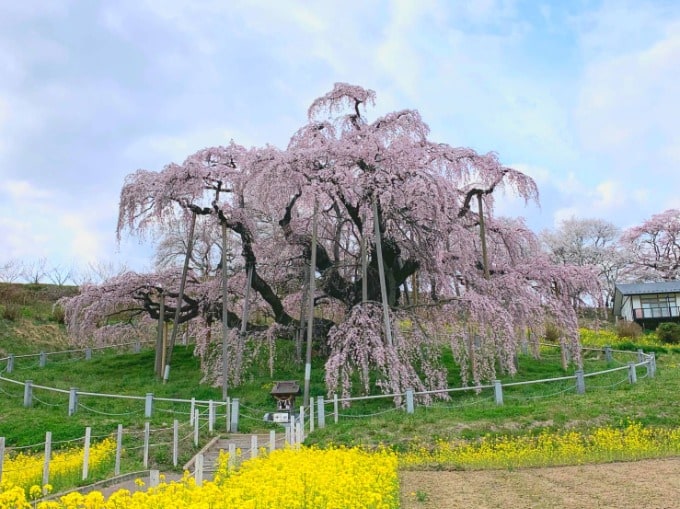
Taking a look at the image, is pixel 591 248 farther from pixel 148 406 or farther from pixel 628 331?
pixel 148 406

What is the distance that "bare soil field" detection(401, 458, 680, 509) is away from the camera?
6445mm

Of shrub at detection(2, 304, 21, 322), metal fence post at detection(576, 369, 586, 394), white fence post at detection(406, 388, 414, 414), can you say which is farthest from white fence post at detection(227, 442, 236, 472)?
shrub at detection(2, 304, 21, 322)

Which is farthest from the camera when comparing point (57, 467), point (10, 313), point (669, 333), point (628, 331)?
point (628, 331)

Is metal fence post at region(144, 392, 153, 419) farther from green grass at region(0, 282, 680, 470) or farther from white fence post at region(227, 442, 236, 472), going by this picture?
white fence post at region(227, 442, 236, 472)

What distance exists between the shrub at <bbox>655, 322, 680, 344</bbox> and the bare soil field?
2320 cm

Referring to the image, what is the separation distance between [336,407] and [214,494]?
9745 mm

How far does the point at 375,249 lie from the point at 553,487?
11.2m

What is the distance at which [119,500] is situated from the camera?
4285 mm

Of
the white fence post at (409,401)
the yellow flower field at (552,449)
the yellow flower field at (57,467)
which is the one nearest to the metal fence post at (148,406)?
the yellow flower field at (57,467)

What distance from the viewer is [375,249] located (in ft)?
59.4

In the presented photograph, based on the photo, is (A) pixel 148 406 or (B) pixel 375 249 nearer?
(A) pixel 148 406

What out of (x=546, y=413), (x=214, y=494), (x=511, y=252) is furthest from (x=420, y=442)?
(x=511, y=252)

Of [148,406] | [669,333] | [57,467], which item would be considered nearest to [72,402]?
[148,406]

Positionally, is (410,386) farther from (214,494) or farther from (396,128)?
(214,494)
